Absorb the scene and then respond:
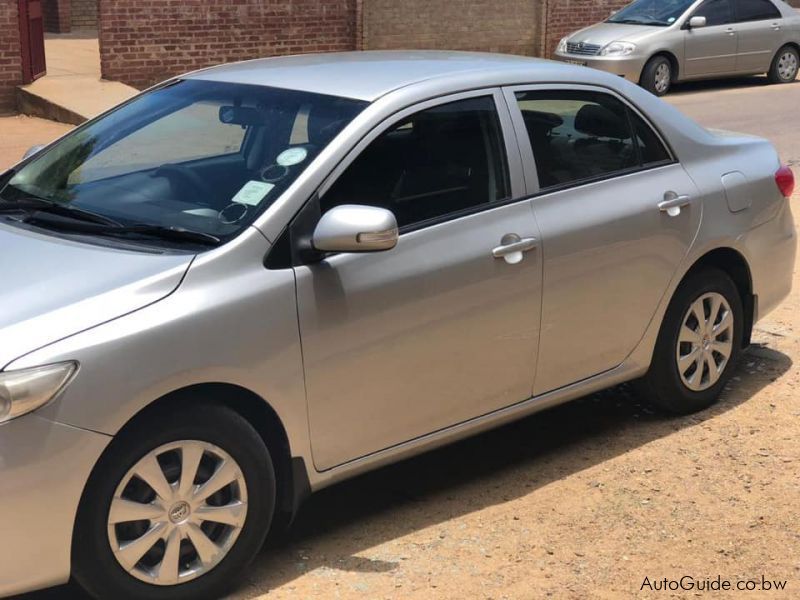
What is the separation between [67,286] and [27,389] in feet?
1.48

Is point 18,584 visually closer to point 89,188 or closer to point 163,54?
point 89,188

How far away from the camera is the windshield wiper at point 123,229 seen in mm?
4137

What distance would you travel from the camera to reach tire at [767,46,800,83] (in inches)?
787

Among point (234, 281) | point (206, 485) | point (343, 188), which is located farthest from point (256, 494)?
point (343, 188)

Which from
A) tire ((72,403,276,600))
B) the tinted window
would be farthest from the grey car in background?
tire ((72,403,276,600))

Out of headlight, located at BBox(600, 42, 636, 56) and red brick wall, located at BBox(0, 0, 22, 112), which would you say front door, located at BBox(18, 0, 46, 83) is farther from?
headlight, located at BBox(600, 42, 636, 56)

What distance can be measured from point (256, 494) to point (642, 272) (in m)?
2.11

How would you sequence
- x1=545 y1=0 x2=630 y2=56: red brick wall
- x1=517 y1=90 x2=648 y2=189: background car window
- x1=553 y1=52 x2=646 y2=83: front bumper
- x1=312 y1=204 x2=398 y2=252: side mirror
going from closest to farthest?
x1=312 y1=204 x2=398 y2=252: side mirror
x1=517 y1=90 x2=648 y2=189: background car window
x1=553 y1=52 x2=646 y2=83: front bumper
x1=545 y1=0 x2=630 y2=56: red brick wall

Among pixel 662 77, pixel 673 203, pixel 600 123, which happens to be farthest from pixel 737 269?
pixel 662 77

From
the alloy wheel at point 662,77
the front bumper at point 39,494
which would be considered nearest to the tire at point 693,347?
the front bumper at point 39,494

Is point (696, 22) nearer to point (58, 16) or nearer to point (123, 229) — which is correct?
point (58, 16)

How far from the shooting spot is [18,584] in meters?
3.59

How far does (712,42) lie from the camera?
18766 millimetres

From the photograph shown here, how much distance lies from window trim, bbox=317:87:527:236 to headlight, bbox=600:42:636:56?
1330cm
